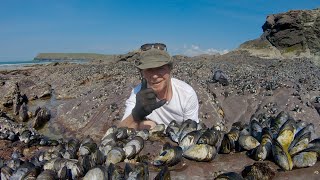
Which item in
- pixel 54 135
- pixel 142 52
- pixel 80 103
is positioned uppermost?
pixel 142 52

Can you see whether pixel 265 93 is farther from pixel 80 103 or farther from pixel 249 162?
pixel 249 162

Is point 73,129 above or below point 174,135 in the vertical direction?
below

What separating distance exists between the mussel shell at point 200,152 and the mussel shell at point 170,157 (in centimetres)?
16

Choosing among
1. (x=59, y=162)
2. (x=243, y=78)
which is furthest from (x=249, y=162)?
(x=243, y=78)

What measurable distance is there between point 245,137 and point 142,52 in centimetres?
Result: 251

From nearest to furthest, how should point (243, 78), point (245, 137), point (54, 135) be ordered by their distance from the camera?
point (245, 137)
point (54, 135)
point (243, 78)

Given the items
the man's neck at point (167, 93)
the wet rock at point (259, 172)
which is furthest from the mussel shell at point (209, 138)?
the man's neck at point (167, 93)

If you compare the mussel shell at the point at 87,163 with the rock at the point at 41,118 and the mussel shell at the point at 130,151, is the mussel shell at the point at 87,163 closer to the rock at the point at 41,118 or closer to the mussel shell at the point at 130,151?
the mussel shell at the point at 130,151

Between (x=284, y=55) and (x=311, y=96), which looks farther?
(x=284, y=55)

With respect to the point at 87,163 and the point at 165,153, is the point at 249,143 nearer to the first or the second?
the point at 165,153

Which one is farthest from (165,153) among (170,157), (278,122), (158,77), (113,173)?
(278,122)

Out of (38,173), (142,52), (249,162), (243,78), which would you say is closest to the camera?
(38,173)

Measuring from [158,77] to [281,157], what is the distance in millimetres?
2572

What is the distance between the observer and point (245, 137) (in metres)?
4.27
